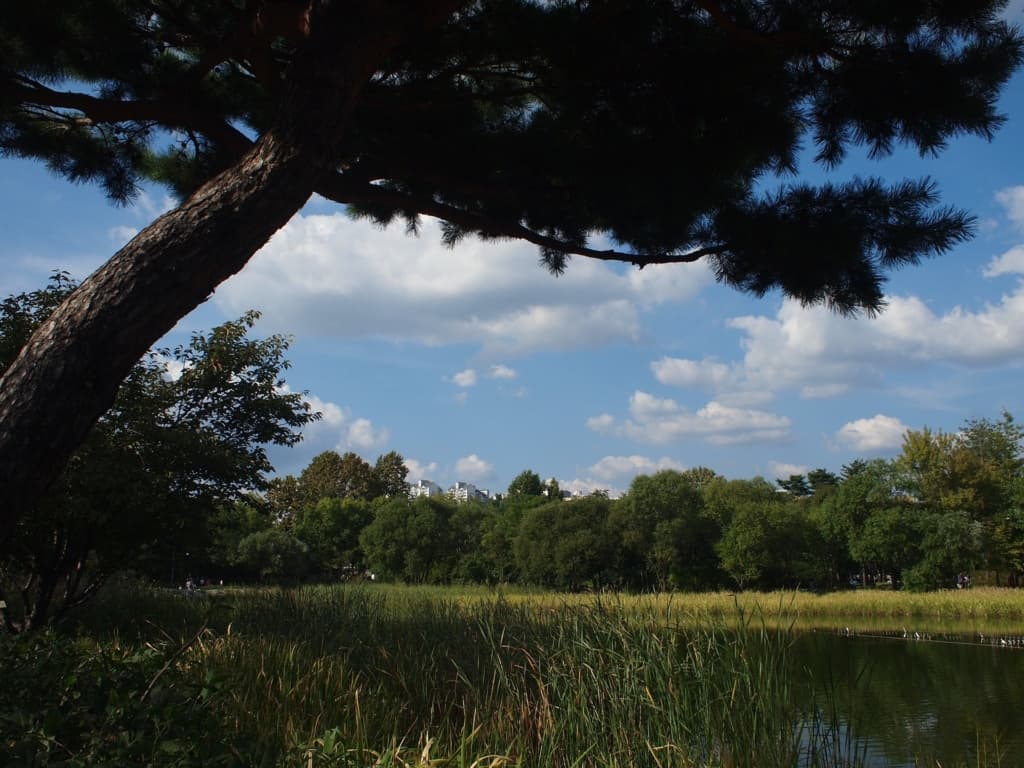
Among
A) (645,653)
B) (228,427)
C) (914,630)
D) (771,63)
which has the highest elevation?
(771,63)

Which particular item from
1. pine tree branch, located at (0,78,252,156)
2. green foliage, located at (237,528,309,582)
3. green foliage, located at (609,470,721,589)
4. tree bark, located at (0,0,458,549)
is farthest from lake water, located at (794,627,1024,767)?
green foliage, located at (237,528,309,582)

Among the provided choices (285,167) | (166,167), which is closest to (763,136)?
(285,167)

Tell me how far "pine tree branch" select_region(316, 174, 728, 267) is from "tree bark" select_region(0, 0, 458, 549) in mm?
799

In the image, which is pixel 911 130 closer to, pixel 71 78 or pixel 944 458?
pixel 71 78

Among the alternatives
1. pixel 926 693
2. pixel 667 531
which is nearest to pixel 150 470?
pixel 926 693

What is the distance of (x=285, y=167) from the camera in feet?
9.41

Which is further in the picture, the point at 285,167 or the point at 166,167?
the point at 166,167

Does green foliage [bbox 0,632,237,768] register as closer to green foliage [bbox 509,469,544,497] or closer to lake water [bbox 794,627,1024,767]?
lake water [bbox 794,627,1024,767]

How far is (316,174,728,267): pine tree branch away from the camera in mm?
4059

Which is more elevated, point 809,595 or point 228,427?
point 228,427

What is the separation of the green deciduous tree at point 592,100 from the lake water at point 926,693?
89.8 inches

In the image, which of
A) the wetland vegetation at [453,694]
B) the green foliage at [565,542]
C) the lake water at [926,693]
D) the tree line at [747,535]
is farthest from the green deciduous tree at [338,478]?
the wetland vegetation at [453,694]

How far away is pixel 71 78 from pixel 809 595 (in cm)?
2132

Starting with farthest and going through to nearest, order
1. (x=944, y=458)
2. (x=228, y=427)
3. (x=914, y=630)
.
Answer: (x=944, y=458), (x=914, y=630), (x=228, y=427)
